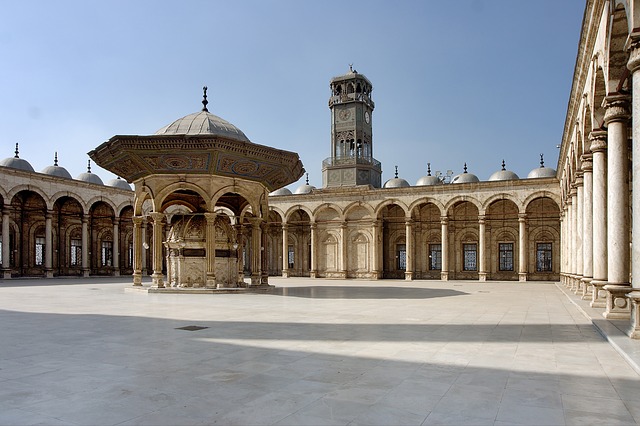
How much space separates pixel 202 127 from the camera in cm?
1873

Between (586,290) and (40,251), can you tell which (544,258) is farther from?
(40,251)

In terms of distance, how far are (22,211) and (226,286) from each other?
69.0ft

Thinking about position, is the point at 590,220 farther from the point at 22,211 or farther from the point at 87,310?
the point at 22,211

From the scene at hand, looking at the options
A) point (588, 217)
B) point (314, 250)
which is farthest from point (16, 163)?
point (588, 217)

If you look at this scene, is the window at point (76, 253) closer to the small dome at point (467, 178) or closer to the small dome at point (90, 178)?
the small dome at point (90, 178)

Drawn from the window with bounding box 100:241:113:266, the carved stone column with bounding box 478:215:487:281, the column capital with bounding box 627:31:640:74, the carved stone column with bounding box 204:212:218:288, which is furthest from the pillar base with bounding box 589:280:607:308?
the window with bounding box 100:241:113:266

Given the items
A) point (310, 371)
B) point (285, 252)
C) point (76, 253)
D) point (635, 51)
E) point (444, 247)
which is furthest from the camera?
point (76, 253)

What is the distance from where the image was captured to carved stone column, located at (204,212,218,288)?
18375 millimetres

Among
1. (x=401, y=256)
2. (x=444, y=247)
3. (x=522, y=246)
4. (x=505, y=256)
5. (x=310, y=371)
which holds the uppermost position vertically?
(x=522, y=246)

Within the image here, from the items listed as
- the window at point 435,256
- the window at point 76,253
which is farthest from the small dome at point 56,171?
the window at point 435,256

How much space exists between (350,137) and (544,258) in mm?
15780

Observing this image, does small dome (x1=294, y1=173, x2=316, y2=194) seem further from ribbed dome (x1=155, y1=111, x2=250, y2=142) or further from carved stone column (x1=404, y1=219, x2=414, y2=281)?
ribbed dome (x1=155, y1=111, x2=250, y2=142)

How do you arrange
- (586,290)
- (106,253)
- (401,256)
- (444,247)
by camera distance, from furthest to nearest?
1. (106,253)
2. (401,256)
3. (444,247)
4. (586,290)

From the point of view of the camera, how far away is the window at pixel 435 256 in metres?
36.2
